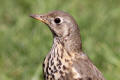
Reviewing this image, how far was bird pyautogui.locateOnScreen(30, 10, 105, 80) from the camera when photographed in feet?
21.9

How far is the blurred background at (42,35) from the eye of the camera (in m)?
8.28

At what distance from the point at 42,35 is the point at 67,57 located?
203cm

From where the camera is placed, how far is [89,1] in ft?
34.8

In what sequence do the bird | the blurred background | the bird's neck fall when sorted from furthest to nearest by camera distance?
the blurred background → the bird's neck → the bird

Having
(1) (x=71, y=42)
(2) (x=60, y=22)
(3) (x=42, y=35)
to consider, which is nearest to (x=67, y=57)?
(1) (x=71, y=42)

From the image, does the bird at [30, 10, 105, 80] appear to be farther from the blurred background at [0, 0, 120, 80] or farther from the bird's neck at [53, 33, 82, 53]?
the blurred background at [0, 0, 120, 80]

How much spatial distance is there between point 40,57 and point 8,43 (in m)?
0.54

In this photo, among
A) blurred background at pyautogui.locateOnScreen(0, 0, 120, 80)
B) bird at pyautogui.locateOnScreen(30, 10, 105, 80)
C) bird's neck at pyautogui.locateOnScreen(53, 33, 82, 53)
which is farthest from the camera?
blurred background at pyautogui.locateOnScreen(0, 0, 120, 80)

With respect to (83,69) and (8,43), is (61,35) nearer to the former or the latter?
(83,69)

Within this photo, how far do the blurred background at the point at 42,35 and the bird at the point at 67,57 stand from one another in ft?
4.04

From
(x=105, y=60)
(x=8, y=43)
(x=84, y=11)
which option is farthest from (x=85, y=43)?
(x=84, y=11)

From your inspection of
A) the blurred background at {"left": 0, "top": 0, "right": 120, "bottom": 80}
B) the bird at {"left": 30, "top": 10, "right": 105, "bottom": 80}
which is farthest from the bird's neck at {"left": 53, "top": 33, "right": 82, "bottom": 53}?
the blurred background at {"left": 0, "top": 0, "right": 120, "bottom": 80}

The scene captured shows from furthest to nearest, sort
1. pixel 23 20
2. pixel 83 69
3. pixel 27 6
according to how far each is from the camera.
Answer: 1. pixel 27 6
2. pixel 23 20
3. pixel 83 69

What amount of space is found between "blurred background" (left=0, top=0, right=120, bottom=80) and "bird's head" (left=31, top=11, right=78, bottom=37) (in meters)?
1.26
